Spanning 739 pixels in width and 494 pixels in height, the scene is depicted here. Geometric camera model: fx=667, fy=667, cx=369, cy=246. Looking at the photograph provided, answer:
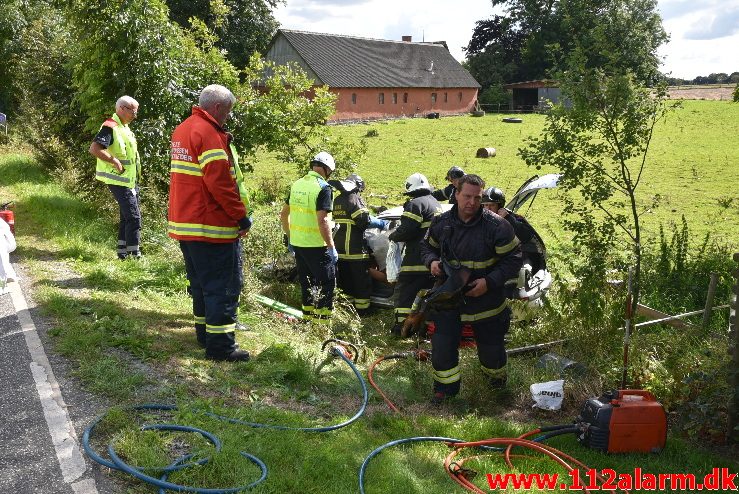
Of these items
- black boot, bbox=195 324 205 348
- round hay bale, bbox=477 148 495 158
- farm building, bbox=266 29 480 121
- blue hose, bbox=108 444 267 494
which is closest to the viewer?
blue hose, bbox=108 444 267 494

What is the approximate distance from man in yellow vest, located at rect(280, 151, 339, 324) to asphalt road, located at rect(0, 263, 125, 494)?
267cm

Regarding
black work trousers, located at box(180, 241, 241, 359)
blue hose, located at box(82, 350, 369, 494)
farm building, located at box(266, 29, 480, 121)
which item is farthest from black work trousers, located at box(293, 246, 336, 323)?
farm building, located at box(266, 29, 480, 121)

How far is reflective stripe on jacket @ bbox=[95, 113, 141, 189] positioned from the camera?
8.10 metres

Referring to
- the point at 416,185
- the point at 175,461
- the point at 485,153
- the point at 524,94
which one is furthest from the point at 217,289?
the point at 524,94

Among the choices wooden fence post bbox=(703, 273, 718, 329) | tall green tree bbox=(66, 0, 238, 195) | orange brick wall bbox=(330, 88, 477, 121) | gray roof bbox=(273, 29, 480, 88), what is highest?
gray roof bbox=(273, 29, 480, 88)

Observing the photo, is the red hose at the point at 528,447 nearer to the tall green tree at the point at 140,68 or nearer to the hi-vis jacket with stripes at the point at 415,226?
the hi-vis jacket with stripes at the point at 415,226

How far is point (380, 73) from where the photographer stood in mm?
52281

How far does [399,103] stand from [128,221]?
153 feet

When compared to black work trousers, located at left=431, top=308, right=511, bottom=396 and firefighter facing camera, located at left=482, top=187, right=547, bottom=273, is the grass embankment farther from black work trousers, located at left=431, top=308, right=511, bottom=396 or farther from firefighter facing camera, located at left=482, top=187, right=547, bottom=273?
firefighter facing camera, located at left=482, top=187, right=547, bottom=273

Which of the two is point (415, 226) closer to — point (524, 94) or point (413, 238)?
point (413, 238)

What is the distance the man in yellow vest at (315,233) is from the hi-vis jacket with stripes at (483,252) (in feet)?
6.29

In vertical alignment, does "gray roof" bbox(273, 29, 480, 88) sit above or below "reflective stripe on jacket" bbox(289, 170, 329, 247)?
above

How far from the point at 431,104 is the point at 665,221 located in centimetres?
4407

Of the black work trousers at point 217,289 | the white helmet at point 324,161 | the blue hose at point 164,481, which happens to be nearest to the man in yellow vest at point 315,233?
the white helmet at point 324,161
